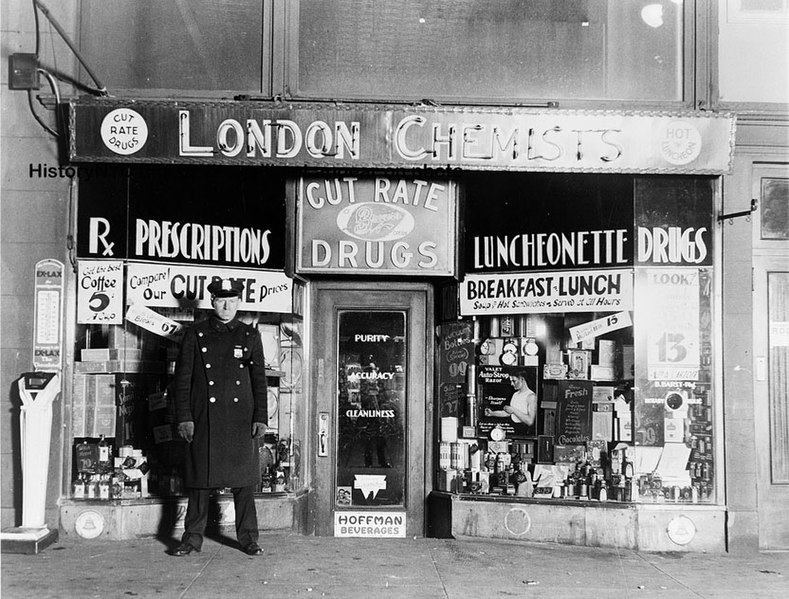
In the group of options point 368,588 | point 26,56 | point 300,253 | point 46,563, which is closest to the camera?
point 368,588

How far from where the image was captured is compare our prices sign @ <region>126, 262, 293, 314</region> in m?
8.00

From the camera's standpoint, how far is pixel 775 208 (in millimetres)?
8219

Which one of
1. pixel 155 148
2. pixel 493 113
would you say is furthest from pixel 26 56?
pixel 493 113

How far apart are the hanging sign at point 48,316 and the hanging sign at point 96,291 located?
0.19m

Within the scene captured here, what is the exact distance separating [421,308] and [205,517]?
2992mm

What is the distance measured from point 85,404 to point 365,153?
344 cm

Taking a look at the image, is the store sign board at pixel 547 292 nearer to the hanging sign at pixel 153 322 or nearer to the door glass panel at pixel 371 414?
the door glass panel at pixel 371 414

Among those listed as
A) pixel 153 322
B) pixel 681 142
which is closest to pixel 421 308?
pixel 153 322

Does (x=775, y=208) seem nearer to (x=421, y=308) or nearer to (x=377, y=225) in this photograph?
(x=421, y=308)

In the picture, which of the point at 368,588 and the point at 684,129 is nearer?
the point at 368,588

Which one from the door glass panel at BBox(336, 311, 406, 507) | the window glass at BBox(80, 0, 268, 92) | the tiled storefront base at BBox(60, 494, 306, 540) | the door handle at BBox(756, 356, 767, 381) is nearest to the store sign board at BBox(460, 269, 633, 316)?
the door glass panel at BBox(336, 311, 406, 507)

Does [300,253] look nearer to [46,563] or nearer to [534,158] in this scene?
[534,158]

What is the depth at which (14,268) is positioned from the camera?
7.83 m

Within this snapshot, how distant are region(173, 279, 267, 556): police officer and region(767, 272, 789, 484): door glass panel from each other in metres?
4.72
